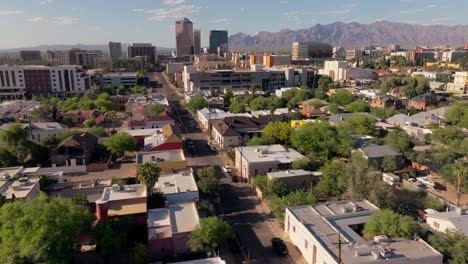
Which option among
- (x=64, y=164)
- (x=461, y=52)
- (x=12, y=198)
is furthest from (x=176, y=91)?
(x=461, y=52)

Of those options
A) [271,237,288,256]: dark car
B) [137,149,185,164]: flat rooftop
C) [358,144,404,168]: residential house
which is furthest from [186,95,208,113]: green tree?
[271,237,288,256]: dark car

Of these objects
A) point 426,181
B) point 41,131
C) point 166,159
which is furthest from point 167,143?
point 426,181

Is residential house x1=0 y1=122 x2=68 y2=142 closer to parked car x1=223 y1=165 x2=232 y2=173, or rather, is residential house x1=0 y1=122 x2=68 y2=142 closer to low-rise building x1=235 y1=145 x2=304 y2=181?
parked car x1=223 y1=165 x2=232 y2=173

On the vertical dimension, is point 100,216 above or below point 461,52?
below

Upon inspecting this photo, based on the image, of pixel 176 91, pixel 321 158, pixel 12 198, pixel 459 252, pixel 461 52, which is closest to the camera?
pixel 459 252

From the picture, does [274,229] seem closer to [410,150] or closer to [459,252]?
[459,252]

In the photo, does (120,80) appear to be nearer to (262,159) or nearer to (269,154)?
(269,154)
